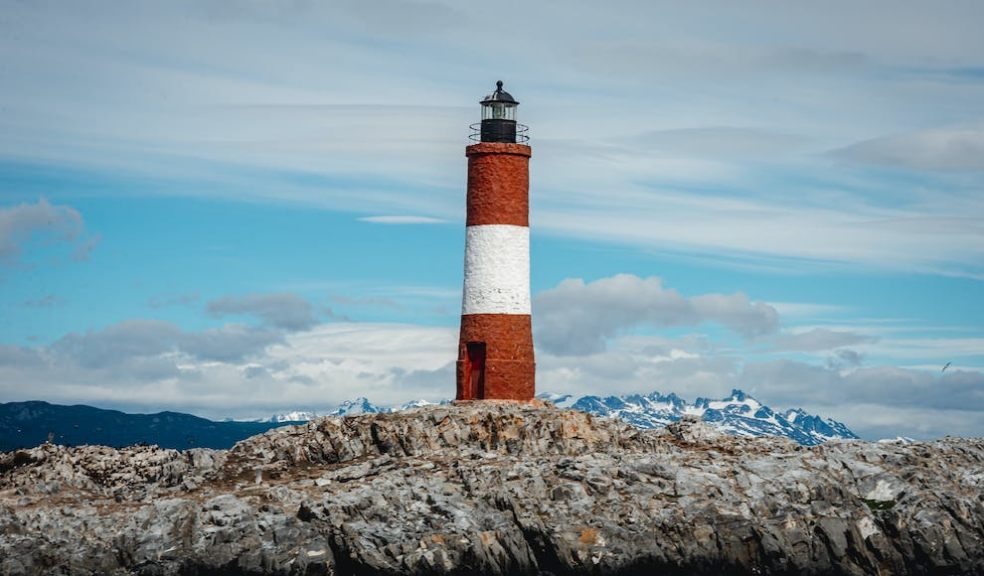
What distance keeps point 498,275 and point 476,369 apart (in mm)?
4082

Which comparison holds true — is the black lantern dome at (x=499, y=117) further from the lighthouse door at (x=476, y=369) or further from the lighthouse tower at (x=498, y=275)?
the lighthouse door at (x=476, y=369)

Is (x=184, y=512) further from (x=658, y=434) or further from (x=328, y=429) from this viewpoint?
(x=658, y=434)

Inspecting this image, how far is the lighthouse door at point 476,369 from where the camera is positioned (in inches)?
2325

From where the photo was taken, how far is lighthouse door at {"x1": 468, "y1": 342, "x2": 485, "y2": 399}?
59062mm

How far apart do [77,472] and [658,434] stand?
21972 mm

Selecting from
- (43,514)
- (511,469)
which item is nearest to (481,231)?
(511,469)

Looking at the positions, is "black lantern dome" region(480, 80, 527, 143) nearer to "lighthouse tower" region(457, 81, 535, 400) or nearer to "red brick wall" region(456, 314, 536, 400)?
"lighthouse tower" region(457, 81, 535, 400)

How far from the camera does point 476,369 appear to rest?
59.4 meters

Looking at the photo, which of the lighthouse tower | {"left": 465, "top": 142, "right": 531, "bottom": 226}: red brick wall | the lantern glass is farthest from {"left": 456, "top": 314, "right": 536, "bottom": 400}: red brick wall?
the lantern glass

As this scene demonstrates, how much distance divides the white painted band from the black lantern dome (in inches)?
154

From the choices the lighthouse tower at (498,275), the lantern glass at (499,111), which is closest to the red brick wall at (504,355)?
the lighthouse tower at (498,275)

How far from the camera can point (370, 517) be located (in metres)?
46.3

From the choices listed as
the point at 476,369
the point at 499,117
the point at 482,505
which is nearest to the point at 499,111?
the point at 499,117

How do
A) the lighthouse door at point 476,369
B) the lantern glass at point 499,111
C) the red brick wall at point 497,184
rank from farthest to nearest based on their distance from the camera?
the lantern glass at point 499,111
the lighthouse door at point 476,369
the red brick wall at point 497,184
